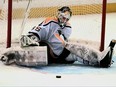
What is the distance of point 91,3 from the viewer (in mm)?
1689

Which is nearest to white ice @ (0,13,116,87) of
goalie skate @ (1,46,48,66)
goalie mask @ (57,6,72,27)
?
goalie skate @ (1,46,48,66)

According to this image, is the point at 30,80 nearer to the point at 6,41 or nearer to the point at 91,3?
the point at 6,41

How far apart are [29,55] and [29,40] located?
67 millimetres

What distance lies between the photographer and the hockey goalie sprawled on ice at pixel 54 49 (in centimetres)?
139

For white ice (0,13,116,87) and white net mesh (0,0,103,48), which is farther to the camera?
white net mesh (0,0,103,48)

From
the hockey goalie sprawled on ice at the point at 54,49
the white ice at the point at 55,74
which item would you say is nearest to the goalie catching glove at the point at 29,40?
the hockey goalie sprawled on ice at the point at 54,49

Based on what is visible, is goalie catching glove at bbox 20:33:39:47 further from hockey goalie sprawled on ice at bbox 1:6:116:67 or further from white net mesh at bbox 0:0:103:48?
white net mesh at bbox 0:0:103:48

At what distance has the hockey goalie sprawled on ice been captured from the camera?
139 centimetres

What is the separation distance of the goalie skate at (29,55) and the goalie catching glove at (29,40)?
0.8 inches

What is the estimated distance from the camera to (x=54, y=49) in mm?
1466

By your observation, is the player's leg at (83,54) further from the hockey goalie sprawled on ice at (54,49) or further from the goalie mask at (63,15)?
the goalie mask at (63,15)

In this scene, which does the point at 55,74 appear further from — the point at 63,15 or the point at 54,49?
the point at 63,15

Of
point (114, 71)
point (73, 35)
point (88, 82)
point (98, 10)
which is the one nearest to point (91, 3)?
point (98, 10)

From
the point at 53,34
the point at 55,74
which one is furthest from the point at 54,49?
the point at 55,74
